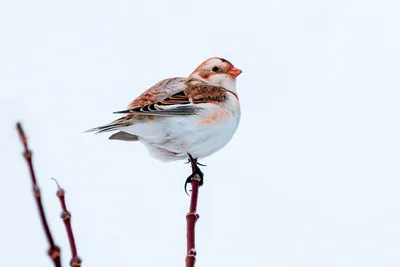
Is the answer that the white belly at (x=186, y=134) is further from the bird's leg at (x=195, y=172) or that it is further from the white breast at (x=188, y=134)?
the bird's leg at (x=195, y=172)

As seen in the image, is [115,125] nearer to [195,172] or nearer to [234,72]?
[195,172]

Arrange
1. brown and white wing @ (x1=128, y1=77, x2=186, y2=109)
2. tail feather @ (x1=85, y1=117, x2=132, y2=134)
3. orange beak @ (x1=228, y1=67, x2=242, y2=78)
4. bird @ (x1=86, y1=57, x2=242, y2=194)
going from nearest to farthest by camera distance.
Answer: tail feather @ (x1=85, y1=117, x2=132, y2=134)
bird @ (x1=86, y1=57, x2=242, y2=194)
brown and white wing @ (x1=128, y1=77, x2=186, y2=109)
orange beak @ (x1=228, y1=67, x2=242, y2=78)

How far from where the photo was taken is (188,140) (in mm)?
5816

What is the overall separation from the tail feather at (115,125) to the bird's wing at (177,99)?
3.1 inches

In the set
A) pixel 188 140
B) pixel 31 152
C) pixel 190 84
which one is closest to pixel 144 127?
pixel 188 140

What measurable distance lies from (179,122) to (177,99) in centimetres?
27

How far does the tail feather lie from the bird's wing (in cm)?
8

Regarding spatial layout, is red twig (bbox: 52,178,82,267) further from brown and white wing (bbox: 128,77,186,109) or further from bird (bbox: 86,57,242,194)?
brown and white wing (bbox: 128,77,186,109)

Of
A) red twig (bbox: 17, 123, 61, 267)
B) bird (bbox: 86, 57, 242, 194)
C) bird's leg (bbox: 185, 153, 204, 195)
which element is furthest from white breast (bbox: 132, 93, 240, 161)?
red twig (bbox: 17, 123, 61, 267)

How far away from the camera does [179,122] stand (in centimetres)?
591

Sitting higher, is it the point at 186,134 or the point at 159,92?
the point at 159,92

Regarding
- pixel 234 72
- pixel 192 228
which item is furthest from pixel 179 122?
pixel 192 228

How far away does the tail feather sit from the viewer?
16.5ft

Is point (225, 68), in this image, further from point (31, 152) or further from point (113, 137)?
point (31, 152)
